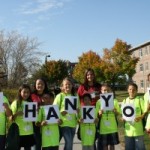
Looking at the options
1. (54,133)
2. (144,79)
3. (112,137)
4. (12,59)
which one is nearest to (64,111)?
(54,133)

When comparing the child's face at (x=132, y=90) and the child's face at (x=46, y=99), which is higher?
the child's face at (x=132, y=90)

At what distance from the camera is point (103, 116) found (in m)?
7.70

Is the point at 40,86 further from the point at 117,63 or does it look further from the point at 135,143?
the point at 117,63

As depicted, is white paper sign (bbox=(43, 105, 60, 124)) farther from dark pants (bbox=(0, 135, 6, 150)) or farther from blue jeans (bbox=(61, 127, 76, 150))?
dark pants (bbox=(0, 135, 6, 150))

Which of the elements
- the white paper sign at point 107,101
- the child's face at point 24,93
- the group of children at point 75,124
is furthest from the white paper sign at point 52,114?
the white paper sign at point 107,101

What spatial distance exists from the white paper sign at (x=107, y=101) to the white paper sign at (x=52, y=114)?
1.04 metres

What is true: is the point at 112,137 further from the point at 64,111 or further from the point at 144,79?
the point at 144,79

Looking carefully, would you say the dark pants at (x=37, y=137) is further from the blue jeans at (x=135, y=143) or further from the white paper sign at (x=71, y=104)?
the blue jeans at (x=135, y=143)

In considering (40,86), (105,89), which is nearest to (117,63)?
(105,89)

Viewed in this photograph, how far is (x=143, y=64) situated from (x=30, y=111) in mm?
63905

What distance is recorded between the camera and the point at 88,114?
7492 millimetres

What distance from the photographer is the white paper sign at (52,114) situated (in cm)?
719

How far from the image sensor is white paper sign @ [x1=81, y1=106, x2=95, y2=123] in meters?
7.50

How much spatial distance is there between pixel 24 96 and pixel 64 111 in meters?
0.90
